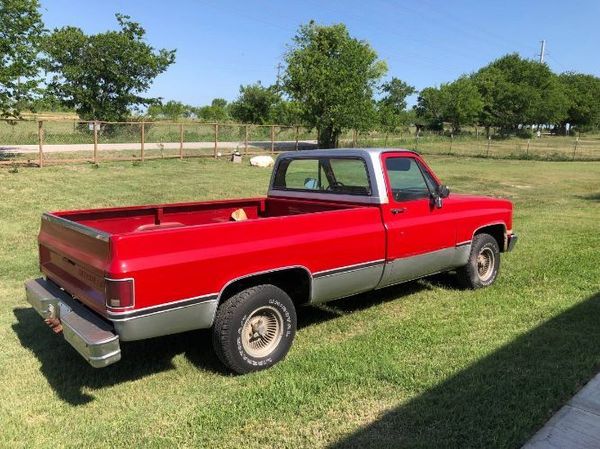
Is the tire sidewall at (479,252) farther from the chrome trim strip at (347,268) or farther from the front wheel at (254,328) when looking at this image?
the front wheel at (254,328)

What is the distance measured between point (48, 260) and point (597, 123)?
98.9m

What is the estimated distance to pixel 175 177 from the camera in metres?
17.2

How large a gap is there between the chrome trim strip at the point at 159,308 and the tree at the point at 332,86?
28.8 meters

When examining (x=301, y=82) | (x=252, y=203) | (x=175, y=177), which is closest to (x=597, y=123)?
(x=301, y=82)

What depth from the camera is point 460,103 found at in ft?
210

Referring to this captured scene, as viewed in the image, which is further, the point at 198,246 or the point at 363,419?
the point at 198,246

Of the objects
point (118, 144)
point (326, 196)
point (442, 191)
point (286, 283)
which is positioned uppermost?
point (442, 191)

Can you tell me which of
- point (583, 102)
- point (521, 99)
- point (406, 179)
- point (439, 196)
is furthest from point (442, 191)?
point (583, 102)

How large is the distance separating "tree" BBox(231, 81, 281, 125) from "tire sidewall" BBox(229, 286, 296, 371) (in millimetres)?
46587

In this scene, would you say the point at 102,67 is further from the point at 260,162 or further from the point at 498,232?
the point at 498,232

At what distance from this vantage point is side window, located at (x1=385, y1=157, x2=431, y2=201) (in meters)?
5.24

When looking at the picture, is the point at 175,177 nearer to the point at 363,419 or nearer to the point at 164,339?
the point at 164,339

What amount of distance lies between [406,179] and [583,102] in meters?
92.6

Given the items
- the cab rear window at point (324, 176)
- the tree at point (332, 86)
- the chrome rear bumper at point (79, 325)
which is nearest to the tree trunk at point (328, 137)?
the tree at point (332, 86)
